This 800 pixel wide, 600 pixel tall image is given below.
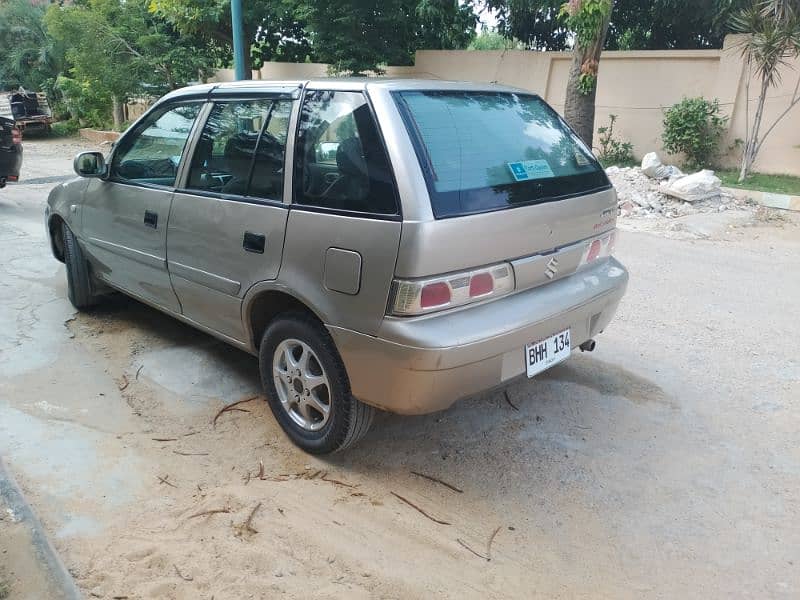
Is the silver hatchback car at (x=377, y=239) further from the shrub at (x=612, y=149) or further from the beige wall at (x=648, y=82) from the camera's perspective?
the shrub at (x=612, y=149)

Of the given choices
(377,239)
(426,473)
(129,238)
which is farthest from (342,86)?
(129,238)

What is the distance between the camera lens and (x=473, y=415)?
3.61 m

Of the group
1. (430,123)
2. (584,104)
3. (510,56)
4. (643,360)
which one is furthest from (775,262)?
(510,56)

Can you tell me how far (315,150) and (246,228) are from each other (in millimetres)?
546

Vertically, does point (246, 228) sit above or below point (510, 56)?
below

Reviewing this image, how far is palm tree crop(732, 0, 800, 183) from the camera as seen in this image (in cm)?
973

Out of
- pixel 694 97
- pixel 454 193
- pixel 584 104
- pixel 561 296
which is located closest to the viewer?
pixel 454 193

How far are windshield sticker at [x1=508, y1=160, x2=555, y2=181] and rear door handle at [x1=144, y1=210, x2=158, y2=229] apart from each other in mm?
2113

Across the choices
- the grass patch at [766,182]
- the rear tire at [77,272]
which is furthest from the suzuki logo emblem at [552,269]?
the grass patch at [766,182]

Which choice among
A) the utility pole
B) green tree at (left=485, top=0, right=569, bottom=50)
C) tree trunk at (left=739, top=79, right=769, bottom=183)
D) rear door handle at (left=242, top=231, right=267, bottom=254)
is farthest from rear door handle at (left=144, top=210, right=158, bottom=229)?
green tree at (left=485, top=0, right=569, bottom=50)

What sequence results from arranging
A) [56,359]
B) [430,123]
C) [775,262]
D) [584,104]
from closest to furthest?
1. [430,123]
2. [56,359]
3. [775,262]
4. [584,104]

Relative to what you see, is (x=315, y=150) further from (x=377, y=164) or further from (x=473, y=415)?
(x=473, y=415)

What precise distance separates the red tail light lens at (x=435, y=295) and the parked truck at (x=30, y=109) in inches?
838

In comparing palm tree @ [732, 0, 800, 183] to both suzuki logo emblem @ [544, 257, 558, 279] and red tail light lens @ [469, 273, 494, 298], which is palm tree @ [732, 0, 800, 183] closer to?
suzuki logo emblem @ [544, 257, 558, 279]
